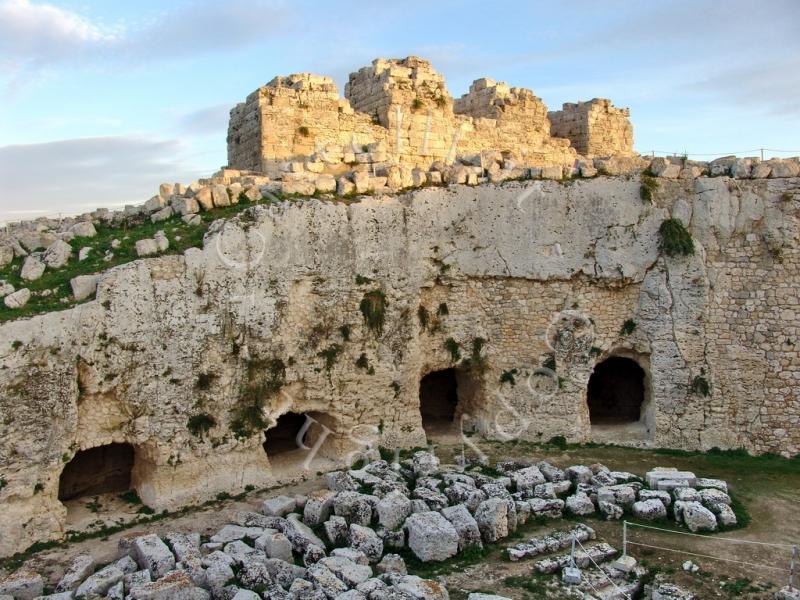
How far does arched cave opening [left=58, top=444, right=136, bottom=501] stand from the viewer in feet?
41.5

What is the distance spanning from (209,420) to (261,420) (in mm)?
972

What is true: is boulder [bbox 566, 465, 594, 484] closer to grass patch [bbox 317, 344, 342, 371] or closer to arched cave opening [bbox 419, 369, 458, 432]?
grass patch [bbox 317, 344, 342, 371]

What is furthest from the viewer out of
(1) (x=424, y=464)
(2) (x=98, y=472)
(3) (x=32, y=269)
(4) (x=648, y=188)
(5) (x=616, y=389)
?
(5) (x=616, y=389)

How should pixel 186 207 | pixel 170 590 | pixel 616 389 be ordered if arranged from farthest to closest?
pixel 616 389, pixel 186 207, pixel 170 590

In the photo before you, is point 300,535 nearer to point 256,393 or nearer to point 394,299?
point 256,393

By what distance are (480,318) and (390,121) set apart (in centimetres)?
515

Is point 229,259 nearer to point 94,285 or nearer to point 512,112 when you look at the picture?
point 94,285

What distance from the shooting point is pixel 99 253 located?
41.1 feet

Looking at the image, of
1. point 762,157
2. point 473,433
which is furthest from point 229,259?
point 762,157

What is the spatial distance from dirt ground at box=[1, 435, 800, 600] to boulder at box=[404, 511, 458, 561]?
0.15 meters

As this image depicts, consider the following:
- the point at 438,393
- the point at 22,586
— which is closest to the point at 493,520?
the point at 22,586

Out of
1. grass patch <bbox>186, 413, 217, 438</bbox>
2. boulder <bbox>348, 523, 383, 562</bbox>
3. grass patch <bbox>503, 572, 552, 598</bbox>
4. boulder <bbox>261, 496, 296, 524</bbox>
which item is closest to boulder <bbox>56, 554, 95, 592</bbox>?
boulder <bbox>261, 496, 296, 524</bbox>

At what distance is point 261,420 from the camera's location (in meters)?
12.9

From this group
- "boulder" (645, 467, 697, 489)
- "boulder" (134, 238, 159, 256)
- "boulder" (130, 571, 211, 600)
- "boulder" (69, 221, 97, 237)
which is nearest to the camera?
"boulder" (130, 571, 211, 600)
